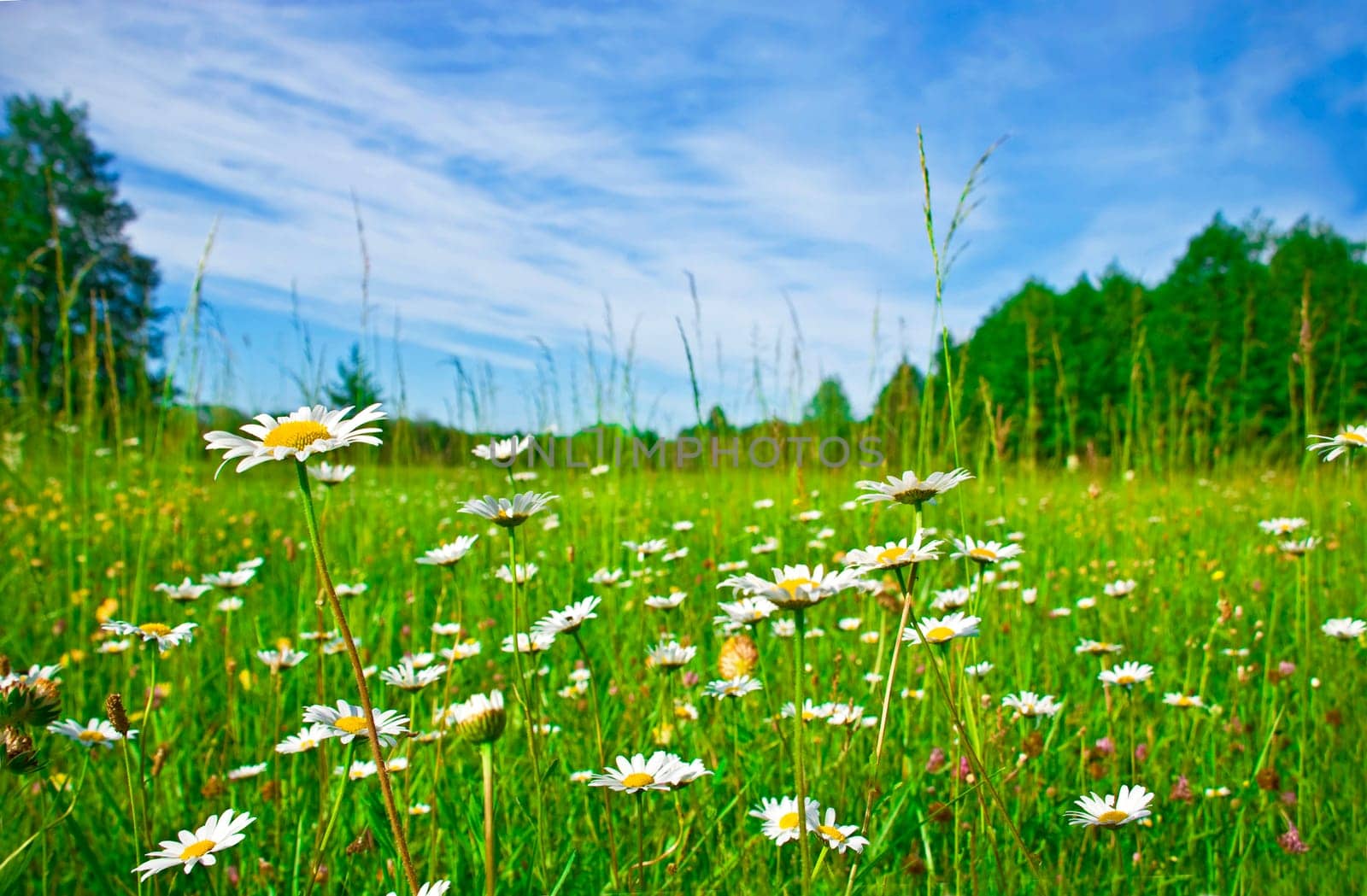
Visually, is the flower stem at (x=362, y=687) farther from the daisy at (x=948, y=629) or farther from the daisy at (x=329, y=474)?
the daisy at (x=329, y=474)

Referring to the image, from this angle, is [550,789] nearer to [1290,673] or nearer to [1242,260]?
[1290,673]

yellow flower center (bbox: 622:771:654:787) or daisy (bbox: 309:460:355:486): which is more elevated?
daisy (bbox: 309:460:355:486)

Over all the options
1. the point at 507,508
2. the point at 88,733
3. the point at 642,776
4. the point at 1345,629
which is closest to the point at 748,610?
the point at 642,776

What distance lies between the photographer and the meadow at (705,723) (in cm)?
102

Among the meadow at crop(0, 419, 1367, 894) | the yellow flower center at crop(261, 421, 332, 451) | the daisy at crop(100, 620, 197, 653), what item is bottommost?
the meadow at crop(0, 419, 1367, 894)

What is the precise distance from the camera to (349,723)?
3.18 ft

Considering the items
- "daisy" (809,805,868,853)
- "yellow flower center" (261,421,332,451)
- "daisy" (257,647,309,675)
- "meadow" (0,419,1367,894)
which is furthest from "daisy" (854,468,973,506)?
"daisy" (257,647,309,675)

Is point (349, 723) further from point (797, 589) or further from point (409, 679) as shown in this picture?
point (797, 589)

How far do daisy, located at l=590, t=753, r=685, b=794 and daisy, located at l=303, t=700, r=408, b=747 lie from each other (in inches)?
9.5

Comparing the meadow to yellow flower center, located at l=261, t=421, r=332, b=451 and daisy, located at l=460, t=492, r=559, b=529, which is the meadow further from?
yellow flower center, located at l=261, t=421, r=332, b=451

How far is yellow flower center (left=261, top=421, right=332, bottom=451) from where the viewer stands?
789 millimetres

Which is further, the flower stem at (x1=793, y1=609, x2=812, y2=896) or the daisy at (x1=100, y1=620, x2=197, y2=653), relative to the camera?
the daisy at (x1=100, y1=620, x2=197, y2=653)

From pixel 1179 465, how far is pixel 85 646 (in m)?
5.92

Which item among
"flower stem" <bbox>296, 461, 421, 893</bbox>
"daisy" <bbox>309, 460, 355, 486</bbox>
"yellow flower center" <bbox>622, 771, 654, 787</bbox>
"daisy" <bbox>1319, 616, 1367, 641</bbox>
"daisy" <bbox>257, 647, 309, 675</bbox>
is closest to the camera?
"flower stem" <bbox>296, 461, 421, 893</bbox>
